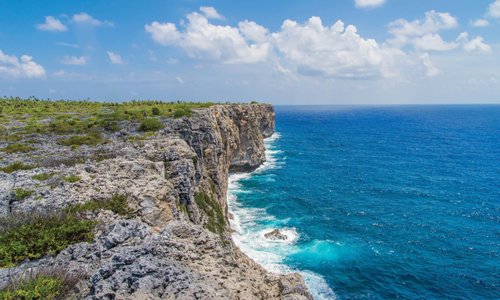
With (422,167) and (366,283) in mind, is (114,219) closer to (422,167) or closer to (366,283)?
(366,283)

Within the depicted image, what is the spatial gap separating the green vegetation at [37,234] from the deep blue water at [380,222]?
3038cm

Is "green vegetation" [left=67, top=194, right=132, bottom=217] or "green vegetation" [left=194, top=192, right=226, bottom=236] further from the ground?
"green vegetation" [left=67, top=194, right=132, bottom=217]

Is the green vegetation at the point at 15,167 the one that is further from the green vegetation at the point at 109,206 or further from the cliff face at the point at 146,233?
the green vegetation at the point at 109,206

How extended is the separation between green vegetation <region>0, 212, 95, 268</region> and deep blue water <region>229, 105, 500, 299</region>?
30377 millimetres

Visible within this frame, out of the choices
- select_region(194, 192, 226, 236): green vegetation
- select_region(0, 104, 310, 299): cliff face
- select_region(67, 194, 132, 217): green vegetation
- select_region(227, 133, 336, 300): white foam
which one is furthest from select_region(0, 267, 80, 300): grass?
select_region(227, 133, 336, 300): white foam

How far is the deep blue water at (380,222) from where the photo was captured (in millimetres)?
41969

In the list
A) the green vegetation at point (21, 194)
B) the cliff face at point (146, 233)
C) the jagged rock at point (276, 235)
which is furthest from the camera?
the jagged rock at point (276, 235)

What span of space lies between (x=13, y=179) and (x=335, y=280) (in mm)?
36302

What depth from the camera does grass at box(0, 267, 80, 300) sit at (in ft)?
36.9

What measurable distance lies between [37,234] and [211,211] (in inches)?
908

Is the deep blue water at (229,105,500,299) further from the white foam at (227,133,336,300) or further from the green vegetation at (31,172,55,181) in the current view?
the green vegetation at (31,172,55,181)

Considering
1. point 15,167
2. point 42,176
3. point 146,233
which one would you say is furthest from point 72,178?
point 146,233

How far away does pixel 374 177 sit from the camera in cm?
8406

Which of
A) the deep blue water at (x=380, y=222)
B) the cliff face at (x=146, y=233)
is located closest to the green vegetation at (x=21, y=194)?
the cliff face at (x=146, y=233)
